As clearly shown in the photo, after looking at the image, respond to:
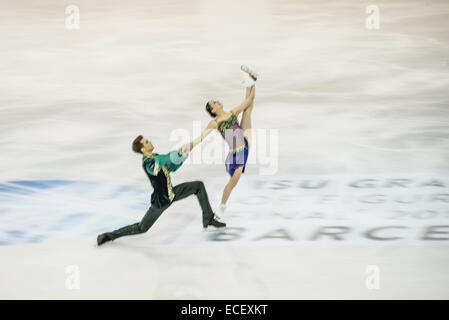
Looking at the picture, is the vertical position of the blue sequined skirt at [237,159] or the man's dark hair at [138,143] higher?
the man's dark hair at [138,143]

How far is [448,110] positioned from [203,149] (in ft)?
13.6

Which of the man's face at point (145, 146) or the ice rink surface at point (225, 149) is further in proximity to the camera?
the man's face at point (145, 146)

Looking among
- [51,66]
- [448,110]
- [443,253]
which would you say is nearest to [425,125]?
[448,110]

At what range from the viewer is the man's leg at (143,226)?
18.9ft

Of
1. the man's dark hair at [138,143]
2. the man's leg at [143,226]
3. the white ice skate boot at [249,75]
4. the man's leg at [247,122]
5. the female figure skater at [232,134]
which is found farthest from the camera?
the man's leg at [247,122]

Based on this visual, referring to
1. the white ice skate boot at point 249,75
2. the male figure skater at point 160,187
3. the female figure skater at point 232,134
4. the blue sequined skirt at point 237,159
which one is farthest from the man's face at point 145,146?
the white ice skate boot at point 249,75

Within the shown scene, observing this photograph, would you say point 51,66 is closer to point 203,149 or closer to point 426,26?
point 203,149

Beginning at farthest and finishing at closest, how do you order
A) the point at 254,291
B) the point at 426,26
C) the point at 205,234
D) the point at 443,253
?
the point at 426,26
the point at 205,234
the point at 443,253
the point at 254,291

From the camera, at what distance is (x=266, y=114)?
1028 cm

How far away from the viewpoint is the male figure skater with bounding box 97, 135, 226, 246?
5.56m

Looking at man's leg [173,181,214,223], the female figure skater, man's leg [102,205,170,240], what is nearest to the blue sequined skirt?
the female figure skater

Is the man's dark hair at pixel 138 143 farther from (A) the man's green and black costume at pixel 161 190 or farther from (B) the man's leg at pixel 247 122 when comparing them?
(B) the man's leg at pixel 247 122

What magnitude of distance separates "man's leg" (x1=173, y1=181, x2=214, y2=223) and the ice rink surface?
0.70 feet

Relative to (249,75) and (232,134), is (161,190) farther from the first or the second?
(249,75)
